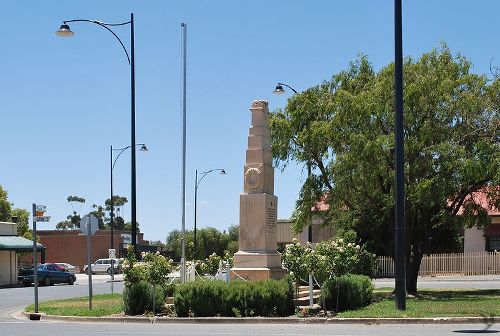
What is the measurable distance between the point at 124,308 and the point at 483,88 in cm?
1376

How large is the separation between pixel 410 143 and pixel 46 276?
3394cm

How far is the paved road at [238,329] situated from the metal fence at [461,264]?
31938mm

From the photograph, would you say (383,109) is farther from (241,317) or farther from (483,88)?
(241,317)

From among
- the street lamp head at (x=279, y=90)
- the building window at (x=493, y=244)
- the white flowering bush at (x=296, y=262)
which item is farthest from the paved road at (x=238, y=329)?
the building window at (x=493, y=244)

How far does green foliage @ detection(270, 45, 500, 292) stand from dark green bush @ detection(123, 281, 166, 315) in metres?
8.43

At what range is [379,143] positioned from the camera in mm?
25938

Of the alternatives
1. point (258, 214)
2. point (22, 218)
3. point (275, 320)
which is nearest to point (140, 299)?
point (275, 320)

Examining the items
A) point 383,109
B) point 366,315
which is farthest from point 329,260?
point 383,109

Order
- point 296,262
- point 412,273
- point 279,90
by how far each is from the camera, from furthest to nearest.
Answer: point 279,90, point 412,273, point 296,262

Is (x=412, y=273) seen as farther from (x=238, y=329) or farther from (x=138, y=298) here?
(x=238, y=329)

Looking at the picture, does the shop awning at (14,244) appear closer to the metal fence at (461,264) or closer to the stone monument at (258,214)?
the metal fence at (461,264)

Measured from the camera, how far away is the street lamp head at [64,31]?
26.4 metres

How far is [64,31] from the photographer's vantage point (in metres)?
26.4

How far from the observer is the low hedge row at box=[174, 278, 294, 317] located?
20.4 metres
